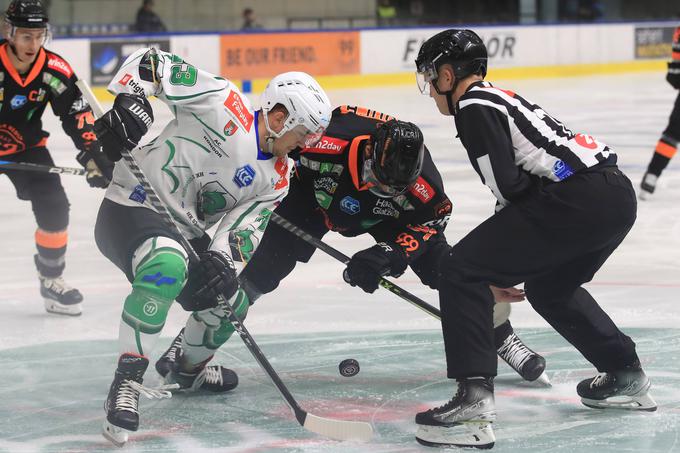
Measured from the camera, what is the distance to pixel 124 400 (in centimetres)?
316

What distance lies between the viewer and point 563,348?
13.5 feet

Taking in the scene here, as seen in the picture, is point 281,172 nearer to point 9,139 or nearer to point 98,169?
point 98,169

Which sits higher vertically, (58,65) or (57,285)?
(58,65)

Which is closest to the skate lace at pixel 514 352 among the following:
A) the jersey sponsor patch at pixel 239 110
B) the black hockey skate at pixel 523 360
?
the black hockey skate at pixel 523 360

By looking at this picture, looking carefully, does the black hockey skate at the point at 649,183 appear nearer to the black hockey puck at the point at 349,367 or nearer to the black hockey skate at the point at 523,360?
the black hockey skate at the point at 523,360

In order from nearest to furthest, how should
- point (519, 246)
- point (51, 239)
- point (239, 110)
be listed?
1. point (519, 246)
2. point (239, 110)
3. point (51, 239)

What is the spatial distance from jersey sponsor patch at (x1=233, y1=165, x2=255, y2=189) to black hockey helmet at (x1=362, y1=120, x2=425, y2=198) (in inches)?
14.3

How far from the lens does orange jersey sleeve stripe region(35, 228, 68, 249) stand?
4840 millimetres

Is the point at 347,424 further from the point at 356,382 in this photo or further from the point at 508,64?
the point at 508,64

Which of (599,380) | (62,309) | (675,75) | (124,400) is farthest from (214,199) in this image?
(675,75)

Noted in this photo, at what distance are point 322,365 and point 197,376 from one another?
49cm

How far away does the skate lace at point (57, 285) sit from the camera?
186 inches

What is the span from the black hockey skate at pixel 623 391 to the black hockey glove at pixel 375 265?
26.2 inches

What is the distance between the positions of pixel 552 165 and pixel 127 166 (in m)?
1.18
